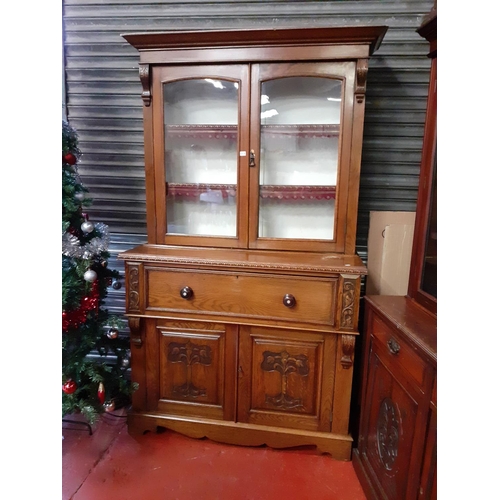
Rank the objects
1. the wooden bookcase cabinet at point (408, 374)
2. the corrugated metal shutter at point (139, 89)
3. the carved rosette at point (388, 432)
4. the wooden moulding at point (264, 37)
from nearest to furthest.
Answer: the wooden bookcase cabinet at point (408, 374) → the carved rosette at point (388, 432) → the wooden moulding at point (264, 37) → the corrugated metal shutter at point (139, 89)

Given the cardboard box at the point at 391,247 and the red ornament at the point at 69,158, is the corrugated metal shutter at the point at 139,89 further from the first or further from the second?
the red ornament at the point at 69,158

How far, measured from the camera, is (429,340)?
0.96m

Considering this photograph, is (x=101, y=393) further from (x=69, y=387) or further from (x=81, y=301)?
(x=81, y=301)

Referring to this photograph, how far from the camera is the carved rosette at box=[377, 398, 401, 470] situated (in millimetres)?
1111

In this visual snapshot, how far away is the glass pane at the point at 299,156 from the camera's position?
58.2 inches

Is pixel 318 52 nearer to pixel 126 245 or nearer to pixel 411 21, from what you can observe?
pixel 411 21

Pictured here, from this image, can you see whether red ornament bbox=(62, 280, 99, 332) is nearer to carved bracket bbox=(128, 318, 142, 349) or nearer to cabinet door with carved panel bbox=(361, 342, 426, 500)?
carved bracket bbox=(128, 318, 142, 349)

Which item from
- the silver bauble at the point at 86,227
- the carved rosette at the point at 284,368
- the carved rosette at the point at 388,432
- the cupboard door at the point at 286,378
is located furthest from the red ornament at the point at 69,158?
the carved rosette at the point at 388,432

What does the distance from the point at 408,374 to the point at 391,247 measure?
0.81 meters

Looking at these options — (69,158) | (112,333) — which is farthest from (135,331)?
(69,158)

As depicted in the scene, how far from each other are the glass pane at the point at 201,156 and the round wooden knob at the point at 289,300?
407 millimetres

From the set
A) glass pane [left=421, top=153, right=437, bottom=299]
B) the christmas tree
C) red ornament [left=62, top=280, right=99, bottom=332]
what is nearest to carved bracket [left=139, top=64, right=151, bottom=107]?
the christmas tree

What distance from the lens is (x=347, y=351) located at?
1381 mm

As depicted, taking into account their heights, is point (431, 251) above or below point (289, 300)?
above
